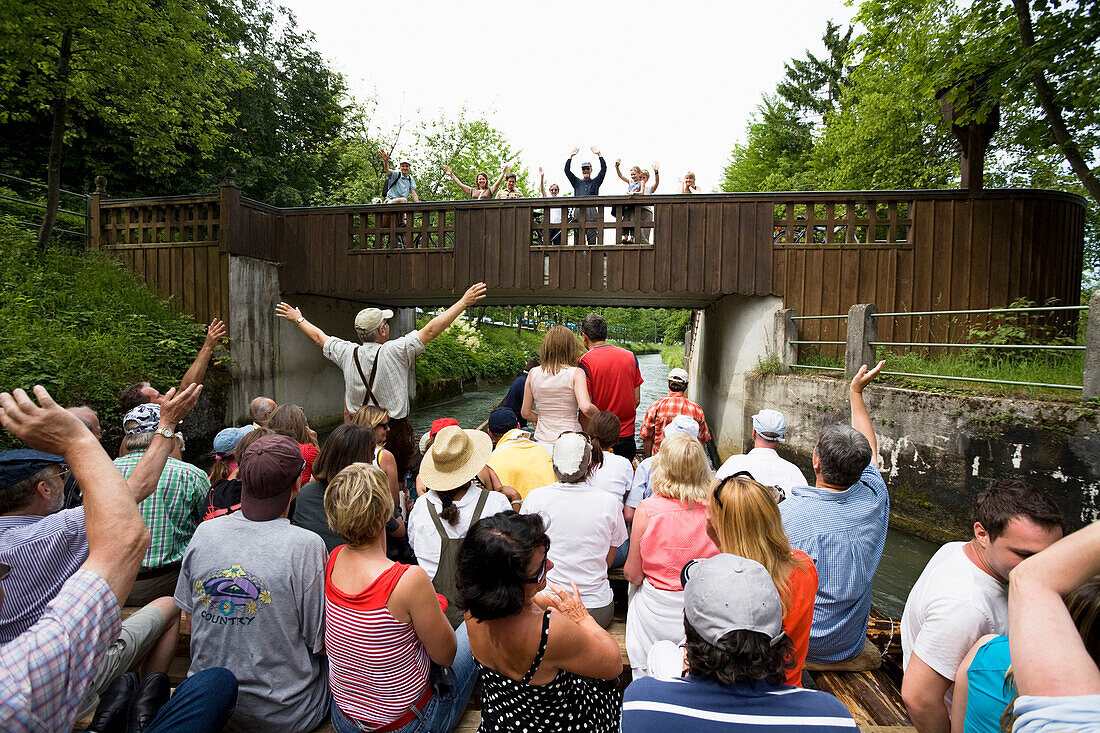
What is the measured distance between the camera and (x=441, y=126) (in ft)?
91.6

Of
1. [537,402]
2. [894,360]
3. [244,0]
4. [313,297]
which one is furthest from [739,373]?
[244,0]

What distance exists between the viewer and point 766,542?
2178 mm

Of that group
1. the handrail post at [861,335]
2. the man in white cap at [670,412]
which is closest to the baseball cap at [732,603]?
the man in white cap at [670,412]

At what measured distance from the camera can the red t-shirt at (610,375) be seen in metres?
4.98

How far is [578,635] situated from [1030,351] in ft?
30.6

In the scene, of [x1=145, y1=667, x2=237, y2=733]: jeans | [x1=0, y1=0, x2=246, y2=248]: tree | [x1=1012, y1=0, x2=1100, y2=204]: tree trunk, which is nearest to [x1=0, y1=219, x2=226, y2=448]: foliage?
[x1=0, y1=0, x2=246, y2=248]: tree

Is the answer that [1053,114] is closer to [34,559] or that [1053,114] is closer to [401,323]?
[34,559]

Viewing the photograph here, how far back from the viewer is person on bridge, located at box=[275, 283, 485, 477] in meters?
4.23

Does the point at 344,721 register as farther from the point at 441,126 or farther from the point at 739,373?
the point at 441,126

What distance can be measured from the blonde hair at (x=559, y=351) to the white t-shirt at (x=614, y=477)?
97cm

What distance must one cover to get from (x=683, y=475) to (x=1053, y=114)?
10.8m

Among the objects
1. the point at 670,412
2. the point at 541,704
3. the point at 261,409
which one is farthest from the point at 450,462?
the point at 670,412

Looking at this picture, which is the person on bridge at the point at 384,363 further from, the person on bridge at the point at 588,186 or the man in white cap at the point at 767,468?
the person on bridge at the point at 588,186

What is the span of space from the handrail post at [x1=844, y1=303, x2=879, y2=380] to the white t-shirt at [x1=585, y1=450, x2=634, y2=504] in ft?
18.1
